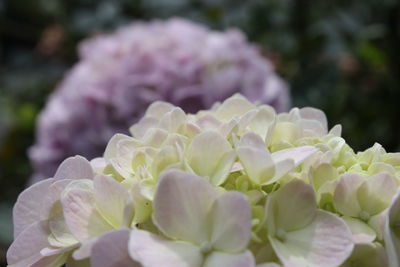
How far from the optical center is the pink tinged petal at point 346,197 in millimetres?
318

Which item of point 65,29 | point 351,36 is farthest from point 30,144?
point 351,36

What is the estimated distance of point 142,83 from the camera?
835 mm

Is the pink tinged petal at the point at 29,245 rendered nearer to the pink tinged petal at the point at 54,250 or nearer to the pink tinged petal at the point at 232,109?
the pink tinged petal at the point at 54,250

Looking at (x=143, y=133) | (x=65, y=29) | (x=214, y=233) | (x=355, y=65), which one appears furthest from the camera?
(x=65, y=29)

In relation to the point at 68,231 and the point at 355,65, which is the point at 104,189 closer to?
the point at 68,231

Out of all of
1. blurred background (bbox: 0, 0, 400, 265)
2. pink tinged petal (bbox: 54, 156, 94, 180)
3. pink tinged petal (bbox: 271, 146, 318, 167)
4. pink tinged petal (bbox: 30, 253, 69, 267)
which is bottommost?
blurred background (bbox: 0, 0, 400, 265)

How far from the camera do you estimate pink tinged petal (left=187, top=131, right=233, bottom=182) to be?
33 centimetres

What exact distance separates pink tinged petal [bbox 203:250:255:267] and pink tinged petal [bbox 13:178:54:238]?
0.12 meters

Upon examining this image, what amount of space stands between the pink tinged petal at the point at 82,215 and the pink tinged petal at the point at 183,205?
0.12 ft

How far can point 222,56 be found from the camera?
0.88 meters

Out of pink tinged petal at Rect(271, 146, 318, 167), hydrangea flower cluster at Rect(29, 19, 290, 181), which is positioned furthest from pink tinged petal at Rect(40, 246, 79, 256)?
hydrangea flower cluster at Rect(29, 19, 290, 181)

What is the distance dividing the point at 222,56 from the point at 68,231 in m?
0.57

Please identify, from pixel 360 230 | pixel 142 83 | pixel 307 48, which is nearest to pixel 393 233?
pixel 360 230

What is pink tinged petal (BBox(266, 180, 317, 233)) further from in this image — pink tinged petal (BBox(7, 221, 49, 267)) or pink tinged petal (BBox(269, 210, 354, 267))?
pink tinged petal (BBox(7, 221, 49, 267))
